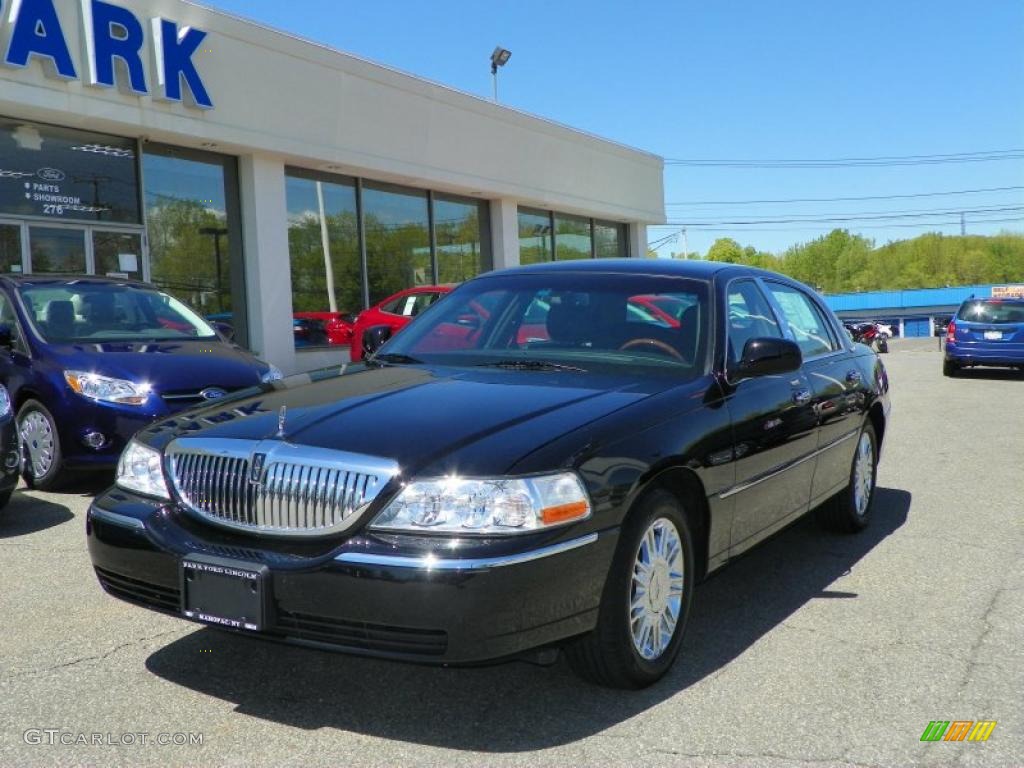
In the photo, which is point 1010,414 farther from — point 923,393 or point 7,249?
point 7,249

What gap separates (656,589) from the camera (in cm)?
333

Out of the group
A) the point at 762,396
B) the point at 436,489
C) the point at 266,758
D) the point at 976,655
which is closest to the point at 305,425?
the point at 436,489

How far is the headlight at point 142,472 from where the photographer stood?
331 centimetres

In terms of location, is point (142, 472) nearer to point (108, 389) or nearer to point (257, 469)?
point (257, 469)

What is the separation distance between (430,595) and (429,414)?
2.39 feet

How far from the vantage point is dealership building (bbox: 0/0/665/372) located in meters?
12.3

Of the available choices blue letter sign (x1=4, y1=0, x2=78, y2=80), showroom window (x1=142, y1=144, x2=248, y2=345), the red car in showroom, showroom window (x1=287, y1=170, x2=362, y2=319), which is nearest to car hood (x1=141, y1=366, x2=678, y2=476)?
blue letter sign (x1=4, y1=0, x2=78, y2=80)

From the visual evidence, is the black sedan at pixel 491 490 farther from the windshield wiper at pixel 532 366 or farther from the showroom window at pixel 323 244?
the showroom window at pixel 323 244

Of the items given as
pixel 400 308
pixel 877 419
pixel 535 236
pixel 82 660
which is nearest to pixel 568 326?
pixel 82 660

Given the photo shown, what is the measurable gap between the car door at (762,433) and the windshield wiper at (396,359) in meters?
1.35

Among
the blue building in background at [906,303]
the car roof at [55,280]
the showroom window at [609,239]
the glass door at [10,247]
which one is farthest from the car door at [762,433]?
the blue building in background at [906,303]

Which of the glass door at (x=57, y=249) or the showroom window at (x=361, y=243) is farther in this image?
the showroom window at (x=361, y=243)

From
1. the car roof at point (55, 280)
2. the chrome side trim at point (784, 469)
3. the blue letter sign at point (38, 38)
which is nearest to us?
the chrome side trim at point (784, 469)

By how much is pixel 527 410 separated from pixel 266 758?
52.2 inches
